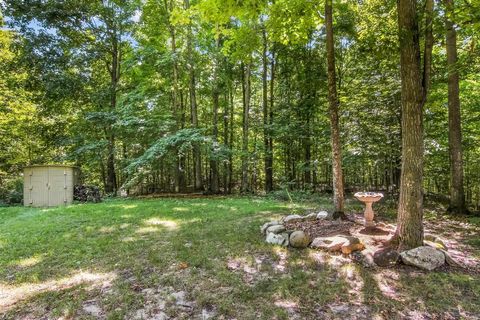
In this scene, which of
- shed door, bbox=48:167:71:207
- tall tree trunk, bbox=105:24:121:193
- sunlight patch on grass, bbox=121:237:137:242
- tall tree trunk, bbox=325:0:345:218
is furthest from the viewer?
tall tree trunk, bbox=105:24:121:193

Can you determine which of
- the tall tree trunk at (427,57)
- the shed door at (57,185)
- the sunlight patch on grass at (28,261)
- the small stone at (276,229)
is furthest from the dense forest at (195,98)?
the sunlight patch on grass at (28,261)

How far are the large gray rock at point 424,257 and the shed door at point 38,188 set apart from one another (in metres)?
11.1

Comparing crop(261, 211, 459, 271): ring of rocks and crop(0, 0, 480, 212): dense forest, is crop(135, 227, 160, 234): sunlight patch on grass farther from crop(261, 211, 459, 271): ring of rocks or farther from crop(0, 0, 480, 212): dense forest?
crop(0, 0, 480, 212): dense forest

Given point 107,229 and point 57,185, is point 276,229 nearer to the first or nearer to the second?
point 107,229

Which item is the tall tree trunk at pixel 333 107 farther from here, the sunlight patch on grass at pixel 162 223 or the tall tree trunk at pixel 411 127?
the sunlight patch on grass at pixel 162 223

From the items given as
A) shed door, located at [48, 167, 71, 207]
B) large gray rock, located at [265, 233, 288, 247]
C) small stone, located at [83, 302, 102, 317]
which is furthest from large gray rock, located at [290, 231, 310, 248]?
shed door, located at [48, 167, 71, 207]

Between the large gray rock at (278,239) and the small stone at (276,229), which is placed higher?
the small stone at (276,229)

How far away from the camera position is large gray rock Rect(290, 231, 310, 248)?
14.1 ft

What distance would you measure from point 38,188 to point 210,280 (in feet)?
31.4

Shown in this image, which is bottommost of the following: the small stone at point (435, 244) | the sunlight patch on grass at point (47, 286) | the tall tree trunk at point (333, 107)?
the sunlight patch on grass at point (47, 286)

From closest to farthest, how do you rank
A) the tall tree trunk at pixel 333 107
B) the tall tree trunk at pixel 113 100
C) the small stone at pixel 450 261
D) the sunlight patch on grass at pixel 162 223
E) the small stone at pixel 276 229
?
the small stone at pixel 450 261
the small stone at pixel 276 229
the tall tree trunk at pixel 333 107
the sunlight patch on grass at pixel 162 223
the tall tree trunk at pixel 113 100

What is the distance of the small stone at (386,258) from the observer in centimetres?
358

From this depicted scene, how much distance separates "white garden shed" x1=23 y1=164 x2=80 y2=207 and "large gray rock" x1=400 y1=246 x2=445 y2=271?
35.5 ft

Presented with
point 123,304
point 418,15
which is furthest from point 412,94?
point 123,304
